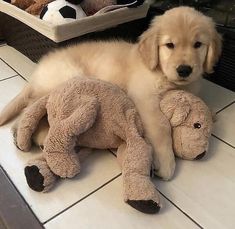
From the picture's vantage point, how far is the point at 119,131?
112 cm

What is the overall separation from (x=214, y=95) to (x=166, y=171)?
668 mm

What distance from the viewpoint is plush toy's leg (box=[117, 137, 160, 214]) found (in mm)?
950

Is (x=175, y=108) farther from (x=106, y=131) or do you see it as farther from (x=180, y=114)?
(x=106, y=131)

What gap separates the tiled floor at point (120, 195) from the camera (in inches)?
38.3

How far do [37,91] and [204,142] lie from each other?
75cm

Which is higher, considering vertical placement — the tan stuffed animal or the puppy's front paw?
the tan stuffed animal

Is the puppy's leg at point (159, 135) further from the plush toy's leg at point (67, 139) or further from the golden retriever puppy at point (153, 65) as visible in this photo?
the plush toy's leg at point (67, 139)

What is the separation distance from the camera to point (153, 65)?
125 cm

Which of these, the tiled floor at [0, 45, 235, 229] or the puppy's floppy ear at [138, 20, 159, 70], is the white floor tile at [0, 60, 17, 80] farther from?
the puppy's floppy ear at [138, 20, 159, 70]

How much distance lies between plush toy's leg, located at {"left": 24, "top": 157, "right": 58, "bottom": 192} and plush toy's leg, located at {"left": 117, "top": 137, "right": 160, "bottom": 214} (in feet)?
0.84

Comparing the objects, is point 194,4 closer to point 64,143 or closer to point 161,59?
point 161,59

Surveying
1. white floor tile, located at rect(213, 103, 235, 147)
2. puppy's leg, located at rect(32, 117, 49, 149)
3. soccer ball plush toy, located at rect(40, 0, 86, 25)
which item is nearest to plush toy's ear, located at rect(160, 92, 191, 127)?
white floor tile, located at rect(213, 103, 235, 147)

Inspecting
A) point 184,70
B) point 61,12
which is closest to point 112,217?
point 184,70

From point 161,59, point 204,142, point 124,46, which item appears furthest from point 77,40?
point 204,142
